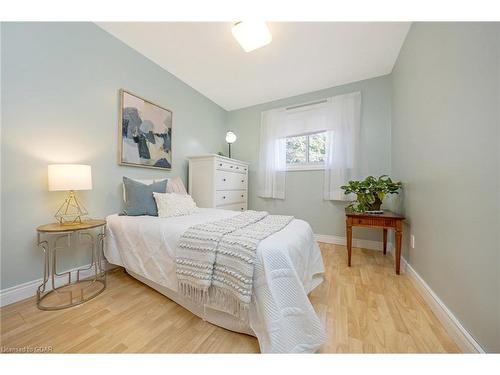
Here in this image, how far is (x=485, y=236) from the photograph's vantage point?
0.87 m

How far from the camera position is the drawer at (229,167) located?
2.72 m

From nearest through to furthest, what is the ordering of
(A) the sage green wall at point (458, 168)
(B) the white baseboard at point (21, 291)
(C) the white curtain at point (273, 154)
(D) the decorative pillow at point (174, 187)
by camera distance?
(A) the sage green wall at point (458, 168) < (B) the white baseboard at point (21, 291) < (D) the decorative pillow at point (174, 187) < (C) the white curtain at point (273, 154)

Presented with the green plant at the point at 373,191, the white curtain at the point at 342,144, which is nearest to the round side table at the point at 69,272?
the green plant at the point at 373,191

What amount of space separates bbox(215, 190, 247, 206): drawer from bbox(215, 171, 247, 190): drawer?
0.06 metres

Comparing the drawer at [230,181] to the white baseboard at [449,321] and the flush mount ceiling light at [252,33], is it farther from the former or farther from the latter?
the white baseboard at [449,321]

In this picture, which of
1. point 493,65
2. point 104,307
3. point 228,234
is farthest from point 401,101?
point 104,307

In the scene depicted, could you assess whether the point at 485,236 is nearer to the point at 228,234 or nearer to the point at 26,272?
the point at 228,234

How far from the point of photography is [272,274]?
0.94 m

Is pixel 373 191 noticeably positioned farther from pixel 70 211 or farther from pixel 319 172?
pixel 70 211

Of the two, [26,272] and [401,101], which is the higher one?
[401,101]

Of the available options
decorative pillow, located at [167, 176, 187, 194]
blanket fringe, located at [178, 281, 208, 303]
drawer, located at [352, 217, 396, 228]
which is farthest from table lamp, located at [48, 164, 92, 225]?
drawer, located at [352, 217, 396, 228]

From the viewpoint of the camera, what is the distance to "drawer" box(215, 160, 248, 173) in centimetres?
272

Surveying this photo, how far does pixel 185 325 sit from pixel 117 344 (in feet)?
1.16

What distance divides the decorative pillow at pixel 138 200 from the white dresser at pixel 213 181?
0.84m
